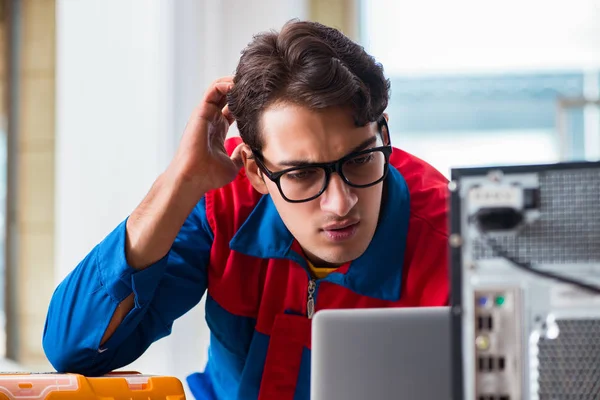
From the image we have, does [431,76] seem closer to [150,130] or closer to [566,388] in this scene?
[150,130]

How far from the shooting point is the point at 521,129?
3914mm

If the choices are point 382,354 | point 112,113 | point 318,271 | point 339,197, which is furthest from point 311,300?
point 112,113

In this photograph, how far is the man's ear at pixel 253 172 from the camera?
1376mm

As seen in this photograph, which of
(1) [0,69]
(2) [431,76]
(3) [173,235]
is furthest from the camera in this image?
(2) [431,76]

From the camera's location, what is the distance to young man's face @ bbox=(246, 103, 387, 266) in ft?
3.94

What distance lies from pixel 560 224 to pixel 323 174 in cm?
57

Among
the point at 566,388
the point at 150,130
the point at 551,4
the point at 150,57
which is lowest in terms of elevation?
the point at 566,388

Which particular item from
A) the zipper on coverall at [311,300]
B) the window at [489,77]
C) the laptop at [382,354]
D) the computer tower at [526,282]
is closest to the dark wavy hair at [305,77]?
the zipper on coverall at [311,300]

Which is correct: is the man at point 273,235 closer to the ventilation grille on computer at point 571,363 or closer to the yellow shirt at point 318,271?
the yellow shirt at point 318,271

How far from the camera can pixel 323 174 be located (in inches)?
47.8

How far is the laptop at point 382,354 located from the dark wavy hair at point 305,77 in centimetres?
44

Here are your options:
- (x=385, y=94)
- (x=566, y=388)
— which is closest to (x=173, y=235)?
(x=385, y=94)

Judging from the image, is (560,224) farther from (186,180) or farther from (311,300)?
(186,180)

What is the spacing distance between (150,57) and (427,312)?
2.20 m
